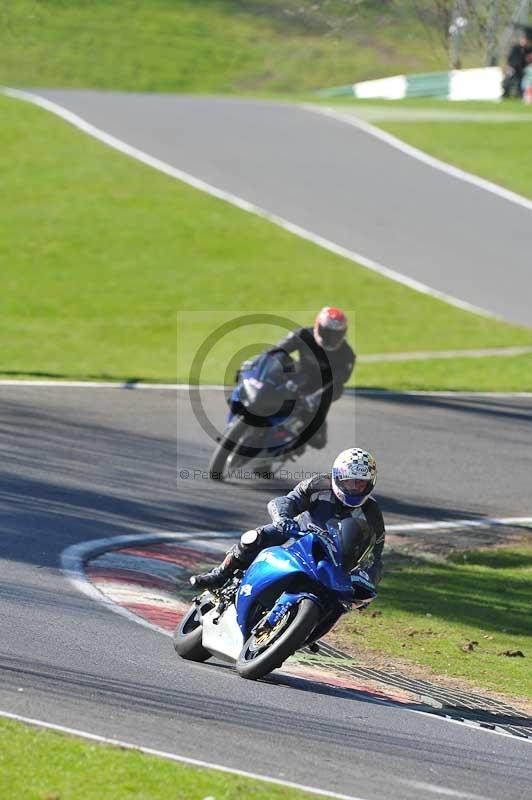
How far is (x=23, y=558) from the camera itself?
11281mm

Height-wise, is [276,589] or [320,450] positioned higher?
[276,589]

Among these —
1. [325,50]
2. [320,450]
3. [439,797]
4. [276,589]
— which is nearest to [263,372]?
[320,450]

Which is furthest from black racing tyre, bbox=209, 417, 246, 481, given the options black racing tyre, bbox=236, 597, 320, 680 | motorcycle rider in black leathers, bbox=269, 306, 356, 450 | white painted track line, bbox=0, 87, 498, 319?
white painted track line, bbox=0, 87, 498, 319

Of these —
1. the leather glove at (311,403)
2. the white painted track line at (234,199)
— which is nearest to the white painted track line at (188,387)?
the leather glove at (311,403)

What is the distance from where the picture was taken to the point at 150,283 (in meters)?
29.2

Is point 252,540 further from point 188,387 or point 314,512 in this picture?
point 188,387

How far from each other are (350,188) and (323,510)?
26.9 metres

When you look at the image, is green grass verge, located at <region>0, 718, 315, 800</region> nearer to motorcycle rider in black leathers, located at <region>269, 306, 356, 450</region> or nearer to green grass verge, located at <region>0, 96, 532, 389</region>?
motorcycle rider in black leathers, located at <region>269, 306, 356, 450</region>

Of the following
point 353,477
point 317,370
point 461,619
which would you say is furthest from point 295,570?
point 317,370

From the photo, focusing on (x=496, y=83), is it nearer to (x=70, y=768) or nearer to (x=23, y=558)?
(x=23, y=558)

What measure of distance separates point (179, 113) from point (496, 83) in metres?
12.7

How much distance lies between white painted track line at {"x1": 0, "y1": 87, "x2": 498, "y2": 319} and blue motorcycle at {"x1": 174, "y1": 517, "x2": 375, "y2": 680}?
19.9 m

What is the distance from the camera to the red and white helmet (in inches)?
615

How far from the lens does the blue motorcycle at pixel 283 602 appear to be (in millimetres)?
8484
